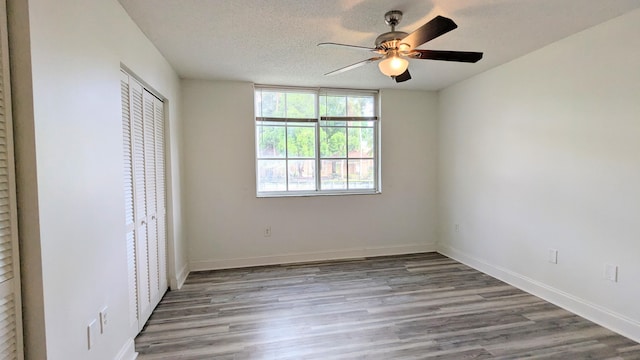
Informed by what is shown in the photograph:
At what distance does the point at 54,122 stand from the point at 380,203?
360 cm

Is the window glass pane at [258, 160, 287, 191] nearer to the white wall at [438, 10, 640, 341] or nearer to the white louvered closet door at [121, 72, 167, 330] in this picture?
the white louvered closet door at [121, 72, 167, 330]

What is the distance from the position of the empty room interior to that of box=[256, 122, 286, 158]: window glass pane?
0.04 metres

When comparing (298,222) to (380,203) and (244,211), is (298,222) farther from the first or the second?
(380,203)

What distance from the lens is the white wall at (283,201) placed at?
12.0 ft

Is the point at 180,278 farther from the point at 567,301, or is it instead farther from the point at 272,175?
the point at 567,301

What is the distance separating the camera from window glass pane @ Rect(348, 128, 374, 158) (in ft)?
13.7

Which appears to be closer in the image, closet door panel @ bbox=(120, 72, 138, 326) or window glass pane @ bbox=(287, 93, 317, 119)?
closet door panel @ bbox=(120, 72, 138, 326)

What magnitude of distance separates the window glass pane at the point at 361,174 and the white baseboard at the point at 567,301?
63.0 inches

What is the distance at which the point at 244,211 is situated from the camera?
3.80m

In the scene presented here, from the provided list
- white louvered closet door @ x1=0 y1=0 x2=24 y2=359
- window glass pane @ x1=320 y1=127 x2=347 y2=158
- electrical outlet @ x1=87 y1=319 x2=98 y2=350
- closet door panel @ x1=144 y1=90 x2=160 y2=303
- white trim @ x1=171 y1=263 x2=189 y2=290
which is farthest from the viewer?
window glass pane @ x1=320 y1=127 x2=347 y2=158

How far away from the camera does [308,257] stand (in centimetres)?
399

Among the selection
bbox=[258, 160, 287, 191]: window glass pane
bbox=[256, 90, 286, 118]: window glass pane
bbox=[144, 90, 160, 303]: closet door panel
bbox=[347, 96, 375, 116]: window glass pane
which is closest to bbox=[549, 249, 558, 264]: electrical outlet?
bbox=[347, 96, 375, 116]: window glass pane

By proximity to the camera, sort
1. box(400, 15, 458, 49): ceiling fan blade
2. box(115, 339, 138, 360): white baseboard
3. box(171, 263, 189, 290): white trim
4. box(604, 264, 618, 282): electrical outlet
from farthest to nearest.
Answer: box(171, 263, 189, 290): white trim → box(604, 264, 618, 282): electrical outlet → box(115, 339, 138, 360): white baseboard → box(400, 15, 458, 49): ceiling fan blade

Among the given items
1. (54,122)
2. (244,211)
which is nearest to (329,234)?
(244,211)
